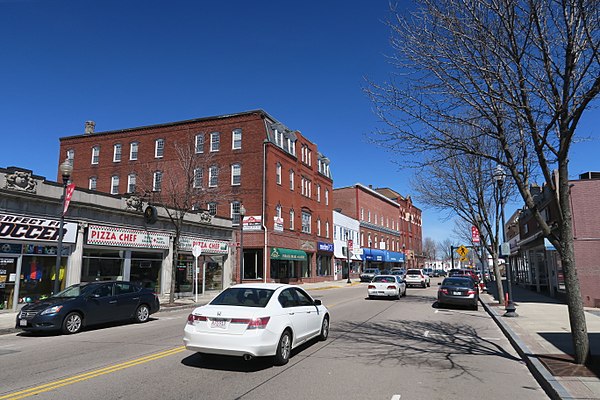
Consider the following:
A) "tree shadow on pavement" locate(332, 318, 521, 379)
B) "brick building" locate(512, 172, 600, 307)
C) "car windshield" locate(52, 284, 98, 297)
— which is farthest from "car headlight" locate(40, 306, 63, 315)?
"brick building" locate(512, 172, 600, 307)

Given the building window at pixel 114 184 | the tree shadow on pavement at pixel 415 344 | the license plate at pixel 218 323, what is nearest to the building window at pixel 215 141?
the building window at pixel 114 184

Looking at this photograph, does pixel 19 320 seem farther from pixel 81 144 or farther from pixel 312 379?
pixel 81 144

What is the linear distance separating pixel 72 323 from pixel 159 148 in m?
31.1

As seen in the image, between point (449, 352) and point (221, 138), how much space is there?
108 feet

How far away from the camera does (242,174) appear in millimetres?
38406

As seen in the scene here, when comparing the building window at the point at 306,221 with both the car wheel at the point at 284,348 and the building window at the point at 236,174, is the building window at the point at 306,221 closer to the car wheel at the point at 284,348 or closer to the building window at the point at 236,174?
the building window at the point at 236,174

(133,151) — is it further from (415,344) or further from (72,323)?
(415,344)

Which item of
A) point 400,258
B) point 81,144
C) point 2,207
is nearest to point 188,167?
point 2,207

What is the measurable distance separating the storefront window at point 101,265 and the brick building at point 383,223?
43502 millimetres

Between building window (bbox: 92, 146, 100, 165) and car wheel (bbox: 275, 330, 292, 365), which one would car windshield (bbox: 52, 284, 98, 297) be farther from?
building window (bbox: 92, 146, 100, 165)

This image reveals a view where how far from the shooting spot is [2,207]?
16406 mm

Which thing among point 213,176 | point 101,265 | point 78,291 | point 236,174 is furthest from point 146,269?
point 213,176

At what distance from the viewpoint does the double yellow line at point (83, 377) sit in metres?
6.36

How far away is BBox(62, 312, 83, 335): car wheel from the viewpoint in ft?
40.3
